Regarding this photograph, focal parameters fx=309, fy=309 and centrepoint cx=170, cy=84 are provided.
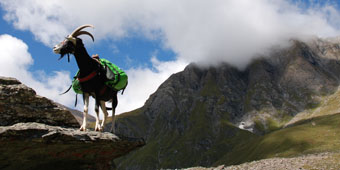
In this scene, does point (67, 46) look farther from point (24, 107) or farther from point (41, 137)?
point (41, 137)

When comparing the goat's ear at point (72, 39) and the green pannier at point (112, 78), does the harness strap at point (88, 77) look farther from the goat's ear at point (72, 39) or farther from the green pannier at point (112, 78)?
the goat's ear at point (72, 39)

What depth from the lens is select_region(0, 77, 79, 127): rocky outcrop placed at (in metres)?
13.2

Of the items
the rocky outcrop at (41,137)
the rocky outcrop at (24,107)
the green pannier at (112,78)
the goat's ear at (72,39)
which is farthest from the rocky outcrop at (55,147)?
the goat's ear at (72,39)

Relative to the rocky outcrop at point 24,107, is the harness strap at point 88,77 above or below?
above

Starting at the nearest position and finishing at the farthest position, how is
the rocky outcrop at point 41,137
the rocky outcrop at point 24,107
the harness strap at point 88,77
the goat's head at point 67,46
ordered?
the rocky outcrop at point 41,137 → the rocky outcrop at point 24,107 → the goat's head at point 67,46 → the harness strap at point 88,77

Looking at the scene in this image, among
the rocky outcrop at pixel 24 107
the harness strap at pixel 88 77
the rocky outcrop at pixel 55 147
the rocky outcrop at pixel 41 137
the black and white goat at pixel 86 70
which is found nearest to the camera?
the rocky outcrop at pixel 55 147

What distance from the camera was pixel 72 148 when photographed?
1441 cm

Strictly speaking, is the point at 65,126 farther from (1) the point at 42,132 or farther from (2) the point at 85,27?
(2) the point at 85,27

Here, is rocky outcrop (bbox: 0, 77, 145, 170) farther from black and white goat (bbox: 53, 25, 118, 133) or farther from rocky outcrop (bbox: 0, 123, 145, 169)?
black and white goat (bbox: 53, 25, 118, 133)

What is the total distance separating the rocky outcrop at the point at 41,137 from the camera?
12.8 m

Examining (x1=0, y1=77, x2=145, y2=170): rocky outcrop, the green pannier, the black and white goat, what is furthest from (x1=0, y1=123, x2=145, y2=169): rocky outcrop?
the green pannier

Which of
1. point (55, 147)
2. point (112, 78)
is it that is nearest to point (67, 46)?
point (112, 78)

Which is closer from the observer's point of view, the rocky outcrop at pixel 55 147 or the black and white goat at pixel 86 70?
the rocky outcrop at pixel 55 147

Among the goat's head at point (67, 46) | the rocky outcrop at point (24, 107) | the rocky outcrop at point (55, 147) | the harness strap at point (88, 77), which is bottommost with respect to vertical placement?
the rocky outcrop at point (55, 147)
